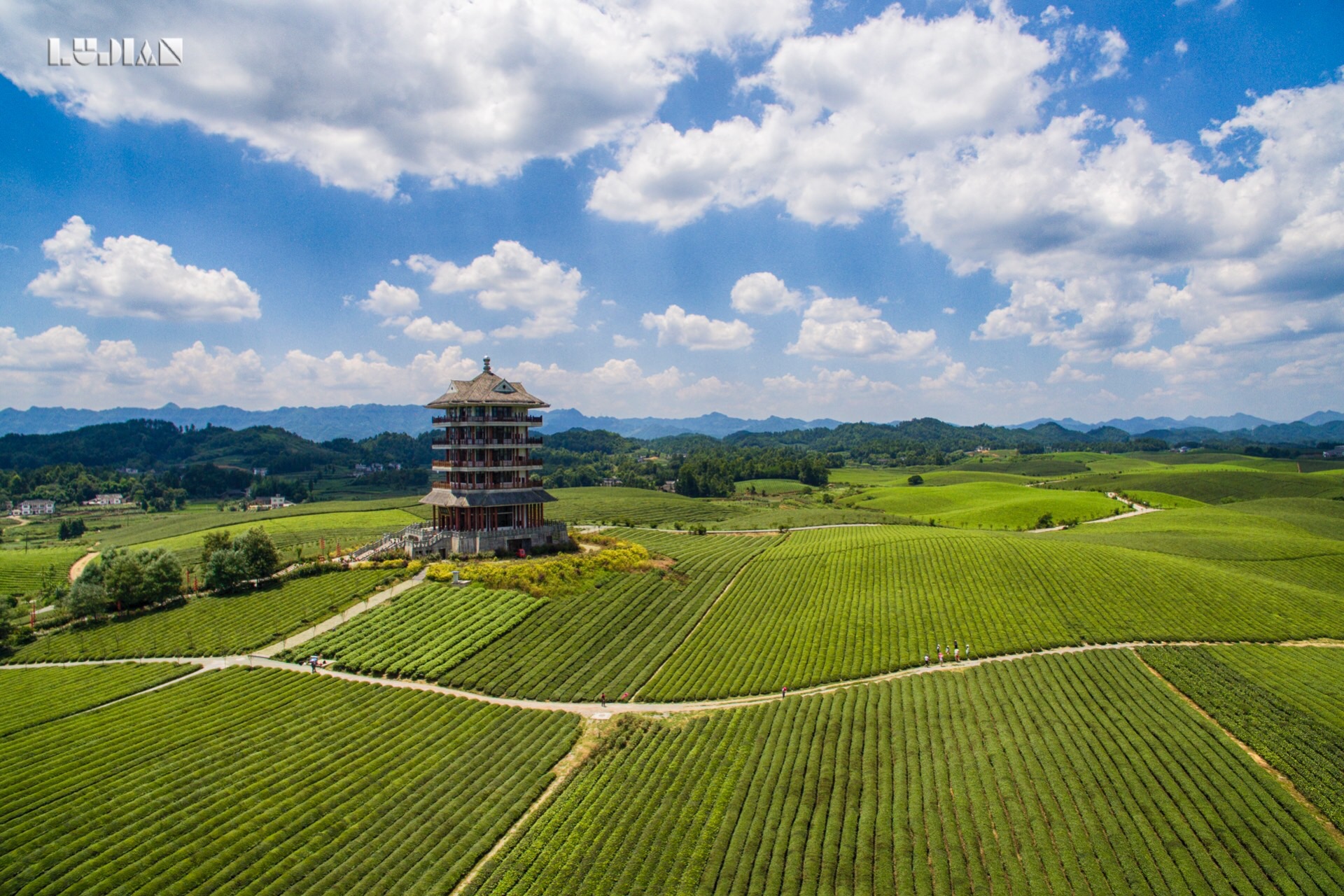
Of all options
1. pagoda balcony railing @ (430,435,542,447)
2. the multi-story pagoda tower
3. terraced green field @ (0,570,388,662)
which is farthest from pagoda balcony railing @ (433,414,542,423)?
terraced green field @ (0,570,388,662)

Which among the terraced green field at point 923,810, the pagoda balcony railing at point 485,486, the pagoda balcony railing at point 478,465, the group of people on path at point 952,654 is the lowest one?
the terraced green field at point 923,810

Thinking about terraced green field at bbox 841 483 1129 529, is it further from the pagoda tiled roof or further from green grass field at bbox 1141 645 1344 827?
the pagoda tiled roof

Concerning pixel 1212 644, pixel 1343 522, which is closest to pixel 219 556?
pixel 1212 644

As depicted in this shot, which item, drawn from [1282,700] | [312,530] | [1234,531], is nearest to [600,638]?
[1282,700]

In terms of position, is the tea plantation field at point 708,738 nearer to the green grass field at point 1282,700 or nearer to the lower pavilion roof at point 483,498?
the green grass field at point 1282,700

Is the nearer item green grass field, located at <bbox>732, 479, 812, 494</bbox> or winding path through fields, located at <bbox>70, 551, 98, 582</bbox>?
winding path through fields, located at <bbox>70, 551, 98, 582</bbox>

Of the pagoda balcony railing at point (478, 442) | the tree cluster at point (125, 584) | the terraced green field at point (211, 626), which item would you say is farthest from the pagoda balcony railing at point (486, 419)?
the tree cluster at point (125, 584)

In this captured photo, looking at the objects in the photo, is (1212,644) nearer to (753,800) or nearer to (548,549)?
(753,800)
